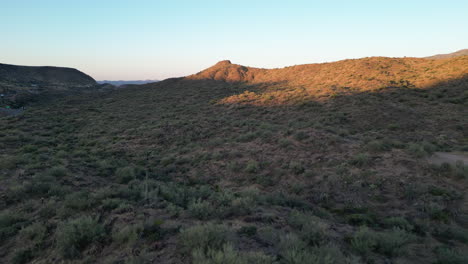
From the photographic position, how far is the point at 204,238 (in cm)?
392

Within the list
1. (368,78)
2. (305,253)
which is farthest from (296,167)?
(368,78)

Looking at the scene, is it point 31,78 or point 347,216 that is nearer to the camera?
point 347,216

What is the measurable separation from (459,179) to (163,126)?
19327mm

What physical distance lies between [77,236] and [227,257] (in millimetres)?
3069

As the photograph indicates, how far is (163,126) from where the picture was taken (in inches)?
797

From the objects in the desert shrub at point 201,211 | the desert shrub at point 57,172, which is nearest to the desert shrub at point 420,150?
the desert shrub at point 201,211

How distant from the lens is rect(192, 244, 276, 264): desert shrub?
10.9 feet

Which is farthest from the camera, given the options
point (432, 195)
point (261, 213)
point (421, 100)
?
point (421, 100)

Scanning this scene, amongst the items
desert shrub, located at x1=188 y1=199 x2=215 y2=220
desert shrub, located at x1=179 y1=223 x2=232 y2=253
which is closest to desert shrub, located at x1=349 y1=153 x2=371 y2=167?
desert shrub, located at x1=188 y1=199 x2=215 y2=220

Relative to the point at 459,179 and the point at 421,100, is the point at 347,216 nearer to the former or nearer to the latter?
the point at 459,179

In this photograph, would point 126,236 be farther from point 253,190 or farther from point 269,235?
point 253,190

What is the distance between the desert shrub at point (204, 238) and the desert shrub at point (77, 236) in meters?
1.75

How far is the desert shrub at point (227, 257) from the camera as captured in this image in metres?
3.32

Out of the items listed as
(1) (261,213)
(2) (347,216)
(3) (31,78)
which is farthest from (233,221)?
(3) (31,78)
